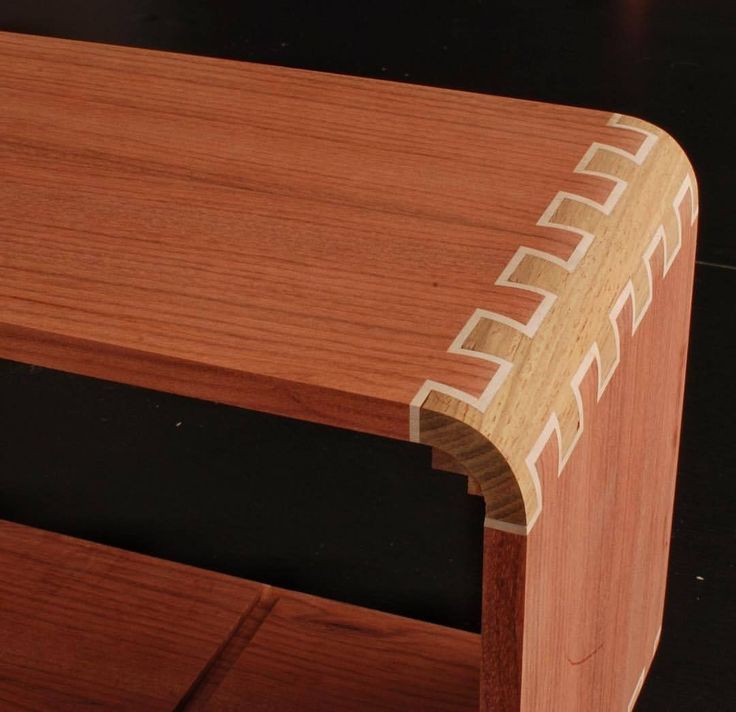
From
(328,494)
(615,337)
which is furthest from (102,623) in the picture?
(615,337)

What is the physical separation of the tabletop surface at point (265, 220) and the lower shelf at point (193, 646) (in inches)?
14.5

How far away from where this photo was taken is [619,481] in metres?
0.82

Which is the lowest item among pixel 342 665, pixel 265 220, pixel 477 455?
pixel 342 665

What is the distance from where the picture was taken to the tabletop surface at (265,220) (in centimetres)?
65

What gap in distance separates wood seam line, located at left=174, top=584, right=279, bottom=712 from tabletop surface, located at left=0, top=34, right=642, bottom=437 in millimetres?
373

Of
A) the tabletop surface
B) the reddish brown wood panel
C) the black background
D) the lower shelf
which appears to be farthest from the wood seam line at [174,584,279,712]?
the tabletop surface

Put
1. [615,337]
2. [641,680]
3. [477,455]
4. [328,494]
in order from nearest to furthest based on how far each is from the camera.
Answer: [477,455], [615,337], [641,680], [328,494]

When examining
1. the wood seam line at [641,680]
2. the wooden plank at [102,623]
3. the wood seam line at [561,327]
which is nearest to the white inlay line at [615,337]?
the wood seam line at [561,327]

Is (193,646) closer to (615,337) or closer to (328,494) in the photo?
(328,494)

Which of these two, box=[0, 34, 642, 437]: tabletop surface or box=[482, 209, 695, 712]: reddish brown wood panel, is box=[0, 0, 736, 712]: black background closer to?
box=[482, 209, 695, 712]: reddish brown wood panel

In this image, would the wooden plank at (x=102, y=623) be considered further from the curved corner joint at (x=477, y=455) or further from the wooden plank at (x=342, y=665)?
the curved corner joint at (x=477, y=455)

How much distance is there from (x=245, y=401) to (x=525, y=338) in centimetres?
13

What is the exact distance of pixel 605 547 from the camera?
0.82 meters

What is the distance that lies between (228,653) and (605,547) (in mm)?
331
